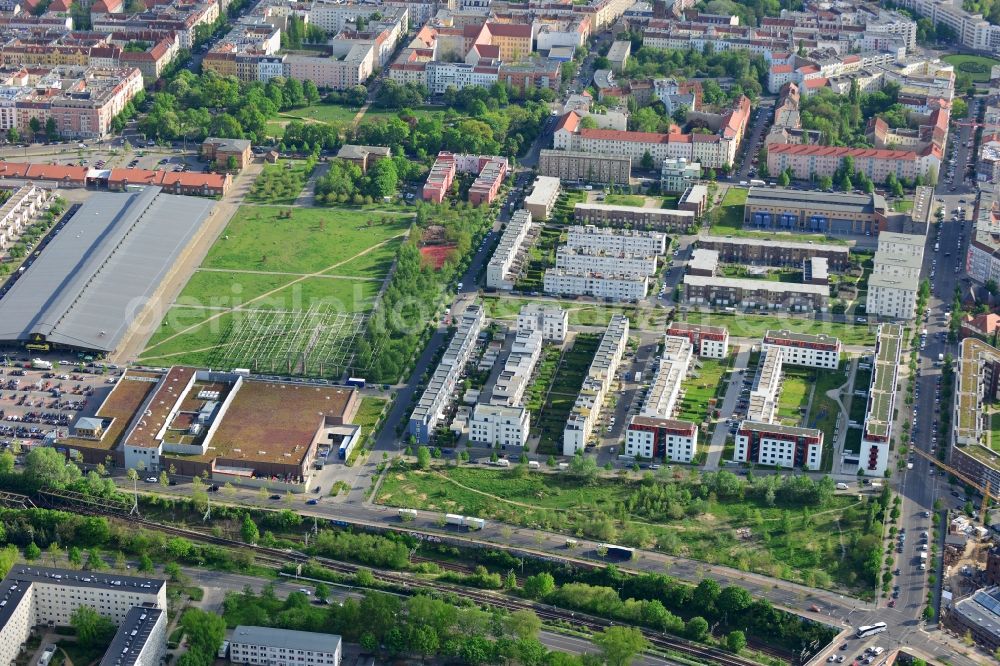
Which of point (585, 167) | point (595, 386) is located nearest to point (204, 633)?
point (595, 386)

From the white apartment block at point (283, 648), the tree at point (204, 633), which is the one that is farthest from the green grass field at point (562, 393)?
the tree at point (204, 633)

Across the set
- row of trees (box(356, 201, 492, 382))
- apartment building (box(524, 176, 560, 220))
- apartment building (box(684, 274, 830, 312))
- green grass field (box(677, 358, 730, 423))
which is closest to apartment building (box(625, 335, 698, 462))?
green grass field (box(677, 358, 730, 423))

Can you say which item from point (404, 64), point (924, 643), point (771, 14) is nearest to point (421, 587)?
point (924, 643)

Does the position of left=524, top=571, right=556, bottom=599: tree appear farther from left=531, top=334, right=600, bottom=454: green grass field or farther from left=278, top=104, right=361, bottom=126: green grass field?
left=278, top=104, right=361, bottom=126: green grass field

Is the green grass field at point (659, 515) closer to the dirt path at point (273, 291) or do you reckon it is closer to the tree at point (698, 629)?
the tree at point (698, 629)

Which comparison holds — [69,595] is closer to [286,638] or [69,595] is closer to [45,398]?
[286,638]

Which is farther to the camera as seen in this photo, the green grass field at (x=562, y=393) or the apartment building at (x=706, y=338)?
the apartment building at (x=706, y=338)
